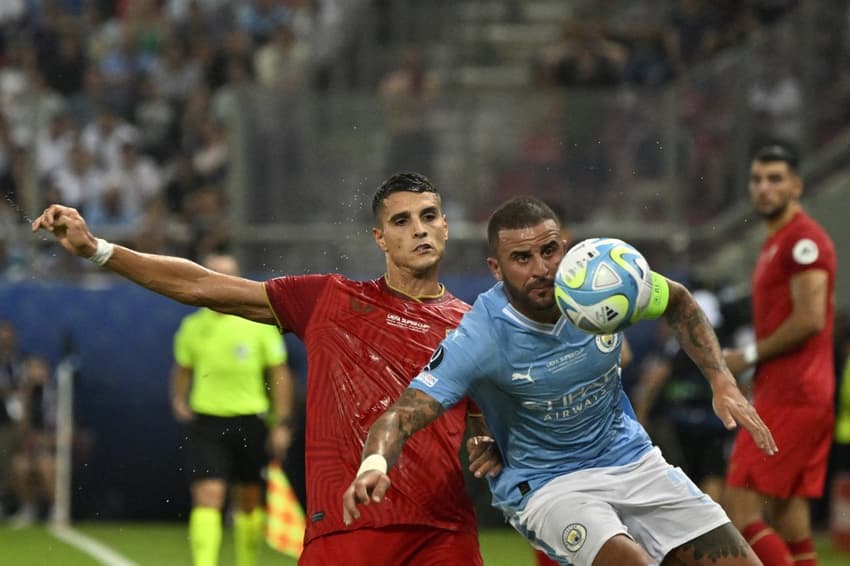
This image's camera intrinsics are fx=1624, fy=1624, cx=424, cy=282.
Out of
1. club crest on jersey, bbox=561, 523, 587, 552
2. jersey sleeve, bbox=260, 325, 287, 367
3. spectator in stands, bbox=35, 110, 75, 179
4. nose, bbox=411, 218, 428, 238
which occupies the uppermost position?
spectator in stands, bbox=35, 110, 75, 179

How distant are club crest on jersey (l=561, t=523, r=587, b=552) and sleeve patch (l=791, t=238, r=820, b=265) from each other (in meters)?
3.28

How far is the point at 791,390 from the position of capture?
898cm

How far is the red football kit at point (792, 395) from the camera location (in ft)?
29.1

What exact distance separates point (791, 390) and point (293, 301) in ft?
10.7

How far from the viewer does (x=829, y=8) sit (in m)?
16.3

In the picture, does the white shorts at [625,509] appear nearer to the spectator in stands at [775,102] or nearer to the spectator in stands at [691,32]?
the spectator in stands at [775,102]

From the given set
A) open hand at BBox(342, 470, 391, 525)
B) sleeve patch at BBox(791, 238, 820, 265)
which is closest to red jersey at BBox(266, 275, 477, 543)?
open hand at BBox(342, 470, 391, 525)

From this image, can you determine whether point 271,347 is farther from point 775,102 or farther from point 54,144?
point 775,102

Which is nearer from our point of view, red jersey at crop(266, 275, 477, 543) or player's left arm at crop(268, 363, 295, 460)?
red jersey at crop(266, 275, 477, 543)

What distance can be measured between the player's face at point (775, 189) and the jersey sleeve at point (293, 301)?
10.7 feet

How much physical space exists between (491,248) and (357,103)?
32.7ft

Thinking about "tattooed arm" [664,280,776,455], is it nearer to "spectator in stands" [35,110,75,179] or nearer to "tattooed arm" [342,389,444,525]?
"tattooed arm" [342,389,444,525]

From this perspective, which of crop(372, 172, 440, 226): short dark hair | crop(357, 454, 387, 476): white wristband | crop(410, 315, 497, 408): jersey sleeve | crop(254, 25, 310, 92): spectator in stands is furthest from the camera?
crop(254, 25, 310, 92): spectator in stands

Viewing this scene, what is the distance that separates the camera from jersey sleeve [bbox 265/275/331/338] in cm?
705
